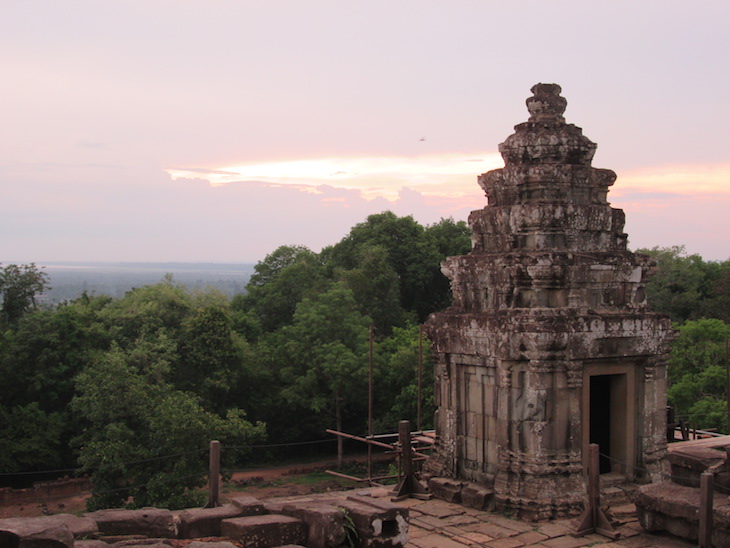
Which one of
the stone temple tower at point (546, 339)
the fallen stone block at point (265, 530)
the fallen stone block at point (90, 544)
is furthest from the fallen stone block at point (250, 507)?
the stone temple tower at point (546, 339)

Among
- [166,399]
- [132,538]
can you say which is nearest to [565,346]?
[132,538]

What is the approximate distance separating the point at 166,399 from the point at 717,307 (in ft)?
83.4

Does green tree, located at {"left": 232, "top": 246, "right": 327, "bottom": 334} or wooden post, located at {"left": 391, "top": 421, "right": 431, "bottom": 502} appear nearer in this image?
wooden post, located at {"left": 391, "top": 421, "right": 431, "bottom": 502}

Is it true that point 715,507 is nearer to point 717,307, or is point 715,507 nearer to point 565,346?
point 565,346

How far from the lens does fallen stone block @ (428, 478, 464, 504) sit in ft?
39.6

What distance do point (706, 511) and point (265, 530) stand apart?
5241mm

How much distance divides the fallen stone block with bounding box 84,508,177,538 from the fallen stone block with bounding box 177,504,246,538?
0.15m

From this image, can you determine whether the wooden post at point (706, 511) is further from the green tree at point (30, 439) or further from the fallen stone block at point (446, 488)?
the green tree at point (30, 439)

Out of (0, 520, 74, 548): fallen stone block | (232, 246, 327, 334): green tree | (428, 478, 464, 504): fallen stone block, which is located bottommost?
(428, 478, 464, 504): fallen stone block

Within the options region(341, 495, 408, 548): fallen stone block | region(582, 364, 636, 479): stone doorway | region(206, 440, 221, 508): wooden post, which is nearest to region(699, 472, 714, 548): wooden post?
region(582, 364, 636, 479): stone doorway

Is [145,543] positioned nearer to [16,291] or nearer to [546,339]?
[546,339]

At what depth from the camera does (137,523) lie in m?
8.59

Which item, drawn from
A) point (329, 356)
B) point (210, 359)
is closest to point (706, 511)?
point (329, 356)

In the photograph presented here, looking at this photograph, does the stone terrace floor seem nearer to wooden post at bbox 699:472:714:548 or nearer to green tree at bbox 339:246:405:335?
wooden post at bbox 699:472:714:548
